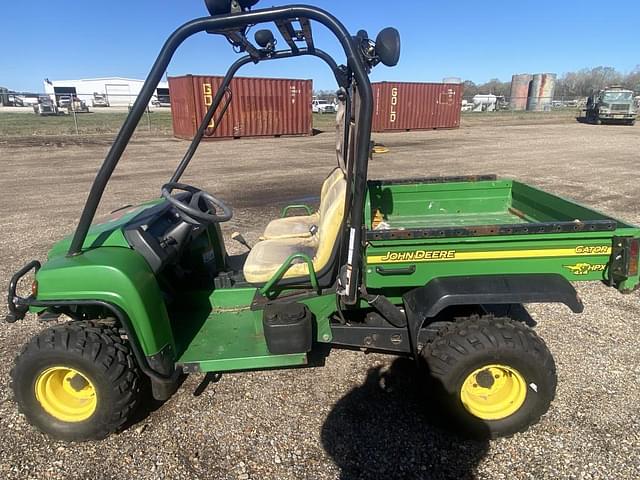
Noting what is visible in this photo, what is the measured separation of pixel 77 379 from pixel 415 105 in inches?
882

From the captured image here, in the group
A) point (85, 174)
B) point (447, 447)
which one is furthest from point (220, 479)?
point (85, 174)

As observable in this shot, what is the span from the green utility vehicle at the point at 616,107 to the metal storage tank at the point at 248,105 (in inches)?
677

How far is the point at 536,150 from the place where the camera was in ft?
46.7

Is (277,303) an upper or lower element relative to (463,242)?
lower

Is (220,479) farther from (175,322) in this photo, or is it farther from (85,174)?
(85,174)

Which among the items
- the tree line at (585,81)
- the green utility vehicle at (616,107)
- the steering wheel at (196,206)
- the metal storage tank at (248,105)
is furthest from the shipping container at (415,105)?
the tree line at (585,81)

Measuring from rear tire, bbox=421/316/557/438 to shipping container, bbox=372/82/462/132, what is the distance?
65.6 ft

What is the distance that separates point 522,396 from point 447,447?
48 centimetres

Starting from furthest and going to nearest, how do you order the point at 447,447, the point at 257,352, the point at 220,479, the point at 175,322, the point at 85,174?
the point at 85,174 → the point at 175,322 → the point at 257,352 → the point at 447,447 → the point at 220,479

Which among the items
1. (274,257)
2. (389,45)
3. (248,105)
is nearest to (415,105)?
(248,105)

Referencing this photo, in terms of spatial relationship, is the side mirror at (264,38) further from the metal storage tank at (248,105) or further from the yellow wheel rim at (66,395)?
the metal storage tank at (248,105)

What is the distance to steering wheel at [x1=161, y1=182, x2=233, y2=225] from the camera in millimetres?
2445

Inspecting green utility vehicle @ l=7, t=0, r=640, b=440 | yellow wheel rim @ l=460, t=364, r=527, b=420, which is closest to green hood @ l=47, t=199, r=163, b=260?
green utility vehicle @ l=7, t=0, r=640, b=440

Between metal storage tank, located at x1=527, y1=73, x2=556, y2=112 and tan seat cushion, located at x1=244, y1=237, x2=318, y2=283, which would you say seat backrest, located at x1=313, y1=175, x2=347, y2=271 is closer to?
tan seat cushion, located at x1=244, y1=237, x2=318, y2=283
